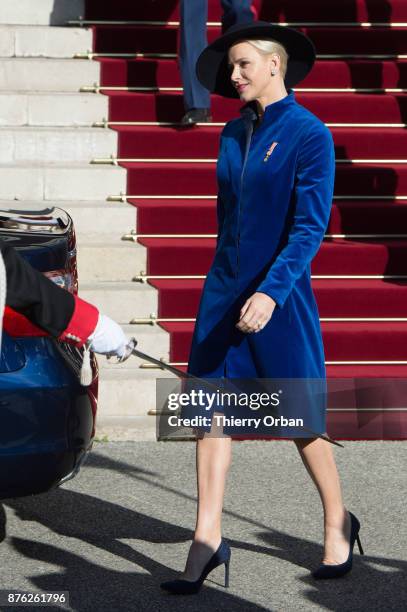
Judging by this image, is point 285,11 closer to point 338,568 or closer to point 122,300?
point 122,300

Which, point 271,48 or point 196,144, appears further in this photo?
point 196,144

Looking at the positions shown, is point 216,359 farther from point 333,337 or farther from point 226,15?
point 226,15

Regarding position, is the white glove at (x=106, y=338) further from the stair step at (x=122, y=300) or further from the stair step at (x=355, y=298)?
the stair step at (x=355, y=298)

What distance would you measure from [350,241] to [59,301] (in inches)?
196

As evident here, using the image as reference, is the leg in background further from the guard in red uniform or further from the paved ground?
the guard in red uniform

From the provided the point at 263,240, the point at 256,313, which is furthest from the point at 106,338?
the point at 263,240

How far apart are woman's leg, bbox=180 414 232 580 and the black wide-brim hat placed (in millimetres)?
1206

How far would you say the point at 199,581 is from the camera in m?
4.79

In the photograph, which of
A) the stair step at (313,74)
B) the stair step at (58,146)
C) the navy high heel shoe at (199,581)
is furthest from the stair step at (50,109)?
the navy high heel shoe at (199,581)

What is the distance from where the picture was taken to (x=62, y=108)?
9195 mm

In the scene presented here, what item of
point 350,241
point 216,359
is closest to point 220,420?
point 216,359

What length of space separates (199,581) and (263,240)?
3.78 feet

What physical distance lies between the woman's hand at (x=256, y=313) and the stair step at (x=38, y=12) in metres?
6.13

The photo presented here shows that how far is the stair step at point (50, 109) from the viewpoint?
9156 millimetres
